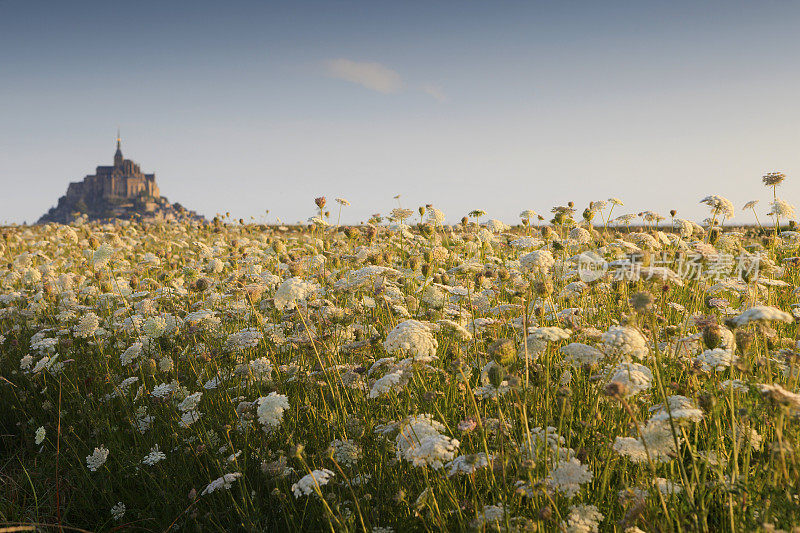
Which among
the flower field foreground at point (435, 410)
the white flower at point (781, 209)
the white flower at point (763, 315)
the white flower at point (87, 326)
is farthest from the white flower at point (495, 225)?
the white flower at point (87, 326)

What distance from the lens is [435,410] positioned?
3.15 meters

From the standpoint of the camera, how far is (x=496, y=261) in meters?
6.06

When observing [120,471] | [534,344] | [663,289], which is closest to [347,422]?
[534,344]

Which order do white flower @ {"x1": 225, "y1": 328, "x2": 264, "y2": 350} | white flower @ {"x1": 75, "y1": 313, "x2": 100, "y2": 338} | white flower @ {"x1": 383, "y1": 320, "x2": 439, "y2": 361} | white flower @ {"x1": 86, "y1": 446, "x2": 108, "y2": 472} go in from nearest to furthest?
white flower @ {"x1": 383, "y1": 320, "x2": 439, "y2": 361} → white flower @ {"x1": 86, "y1": 446, "x2": 108, "y2": 472} → white flower @ {"x1": 225, "y1": 328, "x2": 264, "y2": 350} → white flower @ {"x1": 75, "y1": 313, "x2": 100, "y2": 338}

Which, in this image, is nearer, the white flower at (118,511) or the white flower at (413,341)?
the white flower at (413,341)

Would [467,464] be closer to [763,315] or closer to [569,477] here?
[569,477]

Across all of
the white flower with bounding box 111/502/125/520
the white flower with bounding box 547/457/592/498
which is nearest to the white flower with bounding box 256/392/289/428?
the white flower with bounding box 111/502/125/520

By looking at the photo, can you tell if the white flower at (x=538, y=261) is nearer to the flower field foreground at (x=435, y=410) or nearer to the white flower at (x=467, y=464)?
the flower field foreground at (x=435, y=410)

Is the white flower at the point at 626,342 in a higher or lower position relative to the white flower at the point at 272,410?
higher

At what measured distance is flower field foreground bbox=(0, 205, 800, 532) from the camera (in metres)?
2.12

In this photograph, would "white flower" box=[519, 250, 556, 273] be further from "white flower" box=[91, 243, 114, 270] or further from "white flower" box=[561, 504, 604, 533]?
"white flower" box=[91, 243, 114, 270]

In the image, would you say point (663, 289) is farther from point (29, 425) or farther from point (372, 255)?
point (29, 425)

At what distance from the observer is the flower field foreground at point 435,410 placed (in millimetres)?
2117

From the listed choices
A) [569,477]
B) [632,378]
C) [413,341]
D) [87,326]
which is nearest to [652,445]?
[632,378]
